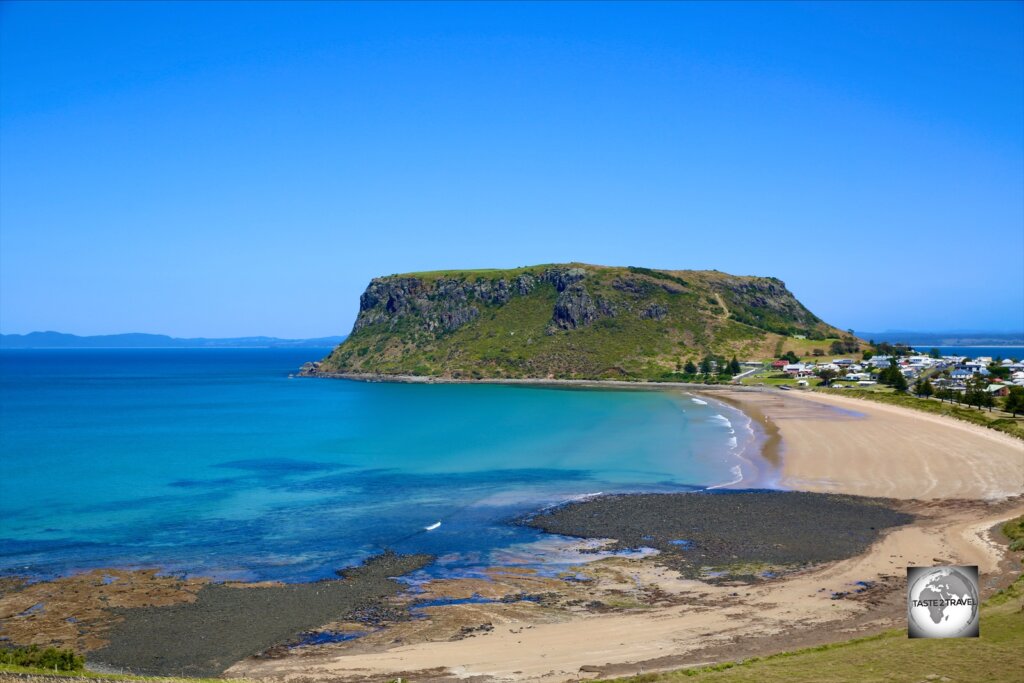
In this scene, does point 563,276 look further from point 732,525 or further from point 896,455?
point 732,525

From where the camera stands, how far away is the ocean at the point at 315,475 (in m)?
31.4

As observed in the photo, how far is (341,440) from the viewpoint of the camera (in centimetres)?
6850

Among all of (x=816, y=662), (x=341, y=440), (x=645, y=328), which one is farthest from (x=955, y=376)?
(x=816, y=662)

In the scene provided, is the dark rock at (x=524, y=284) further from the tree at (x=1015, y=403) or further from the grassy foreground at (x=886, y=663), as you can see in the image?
the grassy foreground at (x=886, y=663)

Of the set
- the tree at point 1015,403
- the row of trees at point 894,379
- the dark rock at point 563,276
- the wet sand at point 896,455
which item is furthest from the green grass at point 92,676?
the dark rock at point 563,276

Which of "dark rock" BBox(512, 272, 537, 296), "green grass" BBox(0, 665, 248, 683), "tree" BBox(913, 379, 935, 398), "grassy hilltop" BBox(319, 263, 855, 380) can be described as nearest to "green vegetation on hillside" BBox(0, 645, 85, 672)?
"green grass" BBox(0, 665, 248, 683)

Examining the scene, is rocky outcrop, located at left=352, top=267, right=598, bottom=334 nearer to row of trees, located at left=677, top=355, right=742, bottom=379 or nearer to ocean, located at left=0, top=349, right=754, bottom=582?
row of trees, located at left=677, top=355, right=742, bottom=379

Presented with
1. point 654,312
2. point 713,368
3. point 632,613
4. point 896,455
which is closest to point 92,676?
point 632,613

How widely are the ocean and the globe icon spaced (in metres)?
16.7

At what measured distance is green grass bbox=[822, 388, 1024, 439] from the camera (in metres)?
62.1

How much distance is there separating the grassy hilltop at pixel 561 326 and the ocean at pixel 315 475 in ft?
161

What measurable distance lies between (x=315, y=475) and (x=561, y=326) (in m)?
118

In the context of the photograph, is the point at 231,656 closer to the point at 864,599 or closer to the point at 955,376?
the point at 864,599

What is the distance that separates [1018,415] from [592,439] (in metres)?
43.1
